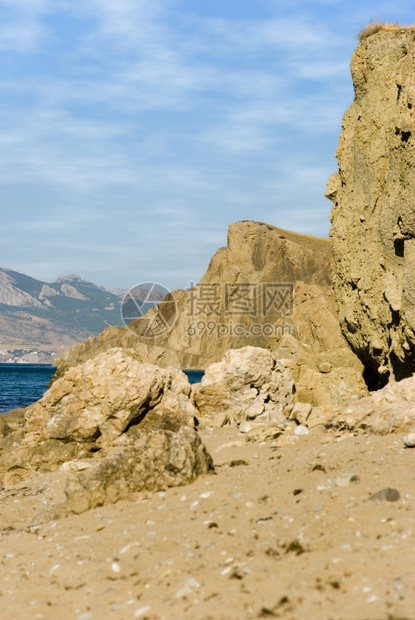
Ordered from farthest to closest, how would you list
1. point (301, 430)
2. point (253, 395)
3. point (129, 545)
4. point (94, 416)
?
point (253, 395) → point (94, 416) → point (301, 430) → point (129, 545)

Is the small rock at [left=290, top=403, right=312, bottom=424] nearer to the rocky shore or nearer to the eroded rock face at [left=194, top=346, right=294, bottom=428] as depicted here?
the rocky shore

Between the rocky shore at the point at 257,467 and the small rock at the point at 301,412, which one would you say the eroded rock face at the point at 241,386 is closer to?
the rocky shore at the point at 257,467

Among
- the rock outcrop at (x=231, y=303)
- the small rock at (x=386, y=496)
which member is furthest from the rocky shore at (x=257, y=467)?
the rock outcrop at (x=231, y=303)

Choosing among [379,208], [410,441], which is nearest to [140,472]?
[410,441]

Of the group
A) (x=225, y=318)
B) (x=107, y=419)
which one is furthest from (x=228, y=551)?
(x=225, y=318)

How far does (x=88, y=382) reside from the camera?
16.2m

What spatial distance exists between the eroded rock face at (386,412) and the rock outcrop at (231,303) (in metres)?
136

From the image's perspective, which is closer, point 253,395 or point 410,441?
point 410,441

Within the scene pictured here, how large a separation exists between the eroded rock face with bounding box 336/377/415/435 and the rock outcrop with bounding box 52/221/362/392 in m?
136

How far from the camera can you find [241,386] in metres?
18.4

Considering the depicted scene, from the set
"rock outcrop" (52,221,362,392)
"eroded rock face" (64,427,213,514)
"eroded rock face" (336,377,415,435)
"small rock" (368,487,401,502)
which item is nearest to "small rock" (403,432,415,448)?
"eroded rock face" (336,377,415,435)

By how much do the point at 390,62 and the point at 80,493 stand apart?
13.6 metres

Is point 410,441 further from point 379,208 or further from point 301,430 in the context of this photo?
point 379,208

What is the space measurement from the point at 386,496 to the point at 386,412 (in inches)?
167
